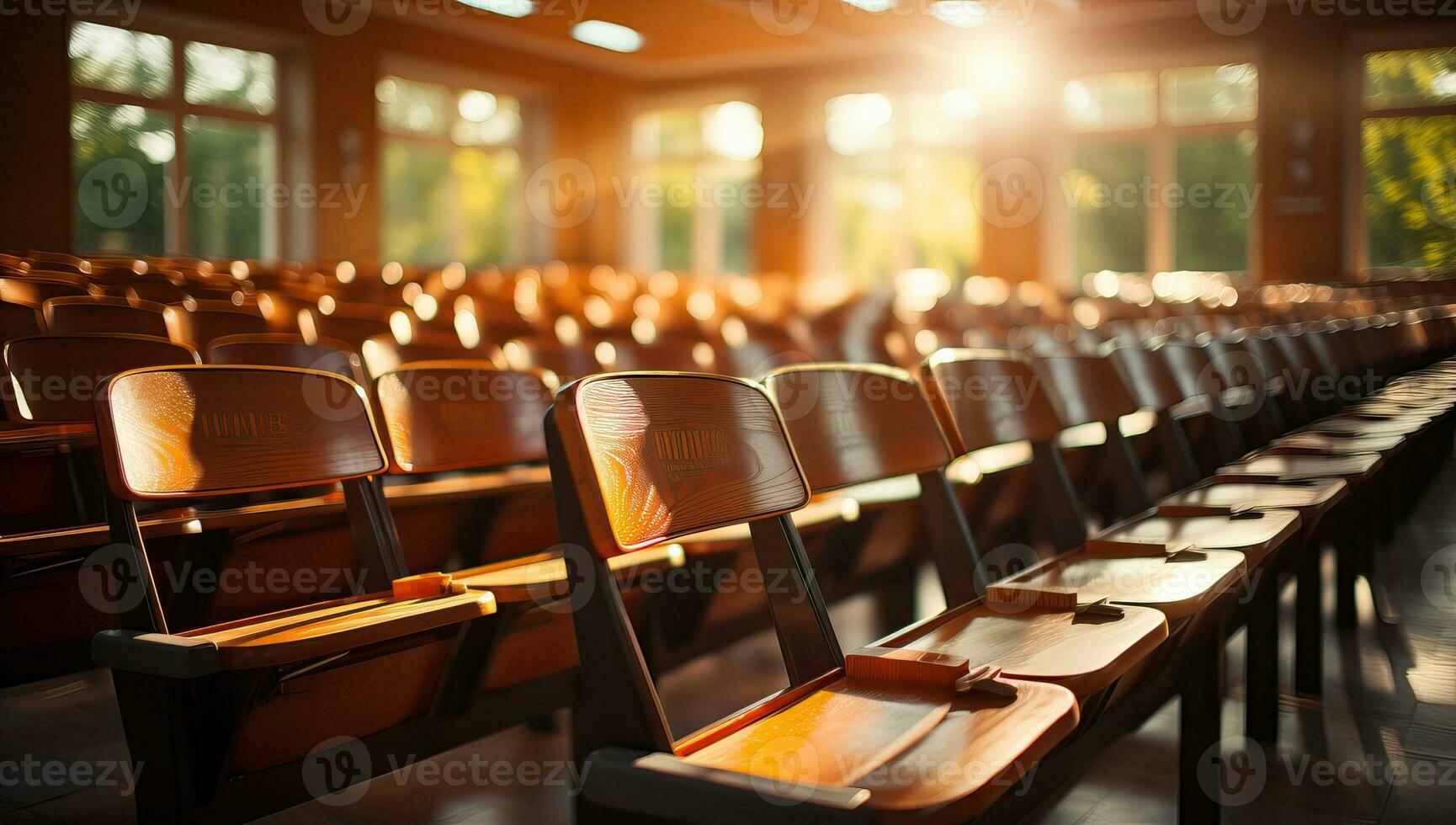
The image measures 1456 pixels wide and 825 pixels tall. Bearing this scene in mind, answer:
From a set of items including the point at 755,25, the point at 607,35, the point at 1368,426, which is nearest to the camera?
the point at 1368,426

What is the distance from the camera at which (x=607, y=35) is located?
1365 centimetres

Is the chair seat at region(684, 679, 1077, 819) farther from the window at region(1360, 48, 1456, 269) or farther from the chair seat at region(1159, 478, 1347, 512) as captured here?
the window at region(1360, 48, 1456, 269)

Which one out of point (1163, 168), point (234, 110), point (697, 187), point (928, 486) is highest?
point (234, 110)

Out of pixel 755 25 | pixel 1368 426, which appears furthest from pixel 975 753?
pixel 755 25

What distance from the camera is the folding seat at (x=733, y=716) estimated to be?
44.1 inches

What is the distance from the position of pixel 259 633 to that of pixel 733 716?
0.65 meters

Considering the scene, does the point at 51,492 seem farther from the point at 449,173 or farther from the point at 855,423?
the point at 449,173

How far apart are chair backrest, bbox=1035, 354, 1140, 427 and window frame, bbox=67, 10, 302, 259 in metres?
10.3

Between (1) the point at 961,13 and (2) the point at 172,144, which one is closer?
(1) the point at 961,13

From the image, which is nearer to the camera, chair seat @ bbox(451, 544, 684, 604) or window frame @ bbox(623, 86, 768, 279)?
chair seat @ bbox(451, 544, 684, 604)

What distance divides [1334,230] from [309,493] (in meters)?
11.1

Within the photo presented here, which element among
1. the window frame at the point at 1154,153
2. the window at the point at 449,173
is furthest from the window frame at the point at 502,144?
the window frame at the point at 1154,153

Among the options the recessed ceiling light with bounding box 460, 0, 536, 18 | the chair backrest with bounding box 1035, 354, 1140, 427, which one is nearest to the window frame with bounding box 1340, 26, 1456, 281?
the recessed ceiling light with bounding box 460, 0, 536, 18

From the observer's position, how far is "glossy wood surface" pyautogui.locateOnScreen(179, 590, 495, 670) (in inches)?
55.9
